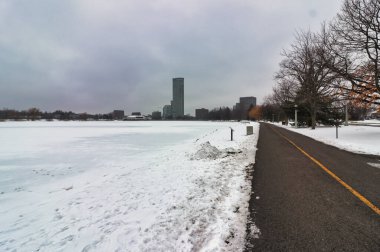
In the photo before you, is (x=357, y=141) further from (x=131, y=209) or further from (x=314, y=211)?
(x=131, y=209)

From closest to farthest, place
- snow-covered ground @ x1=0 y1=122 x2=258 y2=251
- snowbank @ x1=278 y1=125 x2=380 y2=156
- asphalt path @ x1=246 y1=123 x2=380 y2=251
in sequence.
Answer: asphalt path @ x1=246 y1=123 x2=380 y2=251
snow-covered ground @ x1=0 y1=122 x2=258 y2=251
snowbank @ x1=278 y1=125 x2=380 y2=156

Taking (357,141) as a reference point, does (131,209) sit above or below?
below

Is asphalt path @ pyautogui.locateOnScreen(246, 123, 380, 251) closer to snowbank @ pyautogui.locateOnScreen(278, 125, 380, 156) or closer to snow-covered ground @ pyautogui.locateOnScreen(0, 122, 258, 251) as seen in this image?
snow-covered ground @ pyautogui.locateOnScreen(0, 122, 258, 251)

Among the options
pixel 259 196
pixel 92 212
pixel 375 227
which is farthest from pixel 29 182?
pixel 375 227

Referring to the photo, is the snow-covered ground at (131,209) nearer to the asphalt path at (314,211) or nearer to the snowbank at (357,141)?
the asphalt path at (314,211)

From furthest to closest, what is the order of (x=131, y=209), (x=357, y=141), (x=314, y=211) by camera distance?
(x=357, y=141) → (x=131, y=209) → (x=314, y=211)

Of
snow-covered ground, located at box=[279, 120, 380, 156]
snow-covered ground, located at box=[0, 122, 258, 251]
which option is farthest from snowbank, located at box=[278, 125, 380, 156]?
snow-covered ground, located at box=[0, 122, 258, 251]

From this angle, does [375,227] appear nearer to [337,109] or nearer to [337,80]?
[337,80]

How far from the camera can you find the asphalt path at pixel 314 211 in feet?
12.5

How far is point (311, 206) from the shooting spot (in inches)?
213

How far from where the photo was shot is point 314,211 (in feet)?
16.8

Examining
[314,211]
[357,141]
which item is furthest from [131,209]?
[357,141]

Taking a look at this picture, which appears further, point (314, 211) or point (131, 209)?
point (131, 209)

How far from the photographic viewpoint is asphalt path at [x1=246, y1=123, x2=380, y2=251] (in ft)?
12.5
